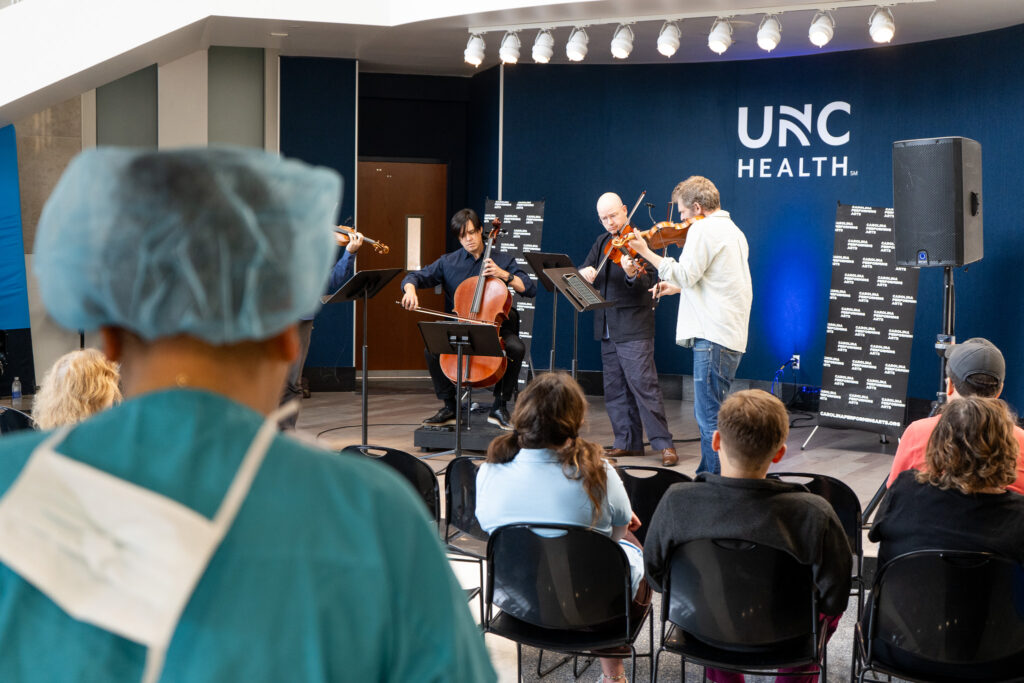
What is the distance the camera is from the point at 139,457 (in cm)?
83

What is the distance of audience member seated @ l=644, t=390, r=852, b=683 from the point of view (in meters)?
2.48

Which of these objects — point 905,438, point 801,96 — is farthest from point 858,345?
point 905,438

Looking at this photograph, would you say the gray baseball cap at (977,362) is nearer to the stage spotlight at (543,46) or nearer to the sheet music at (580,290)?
the sheet music at (580,290)

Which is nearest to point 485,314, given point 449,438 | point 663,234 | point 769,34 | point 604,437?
point 449,438

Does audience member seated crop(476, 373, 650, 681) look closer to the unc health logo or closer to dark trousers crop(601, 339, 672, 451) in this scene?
dark trousers crop(601, 339, 672, 451)

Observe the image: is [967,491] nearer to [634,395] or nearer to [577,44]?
[634,395]

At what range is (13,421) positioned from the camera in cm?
409

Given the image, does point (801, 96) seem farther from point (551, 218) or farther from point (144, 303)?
point (144, 303)

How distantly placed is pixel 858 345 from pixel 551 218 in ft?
10.7

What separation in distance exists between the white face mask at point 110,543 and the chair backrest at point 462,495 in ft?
8.21

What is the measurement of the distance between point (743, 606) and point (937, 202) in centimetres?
358

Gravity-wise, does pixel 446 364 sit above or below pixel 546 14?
below

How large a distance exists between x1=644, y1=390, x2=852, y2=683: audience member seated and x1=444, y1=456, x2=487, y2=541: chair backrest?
85 cm

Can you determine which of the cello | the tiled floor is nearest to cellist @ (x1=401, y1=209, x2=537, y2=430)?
the cello
